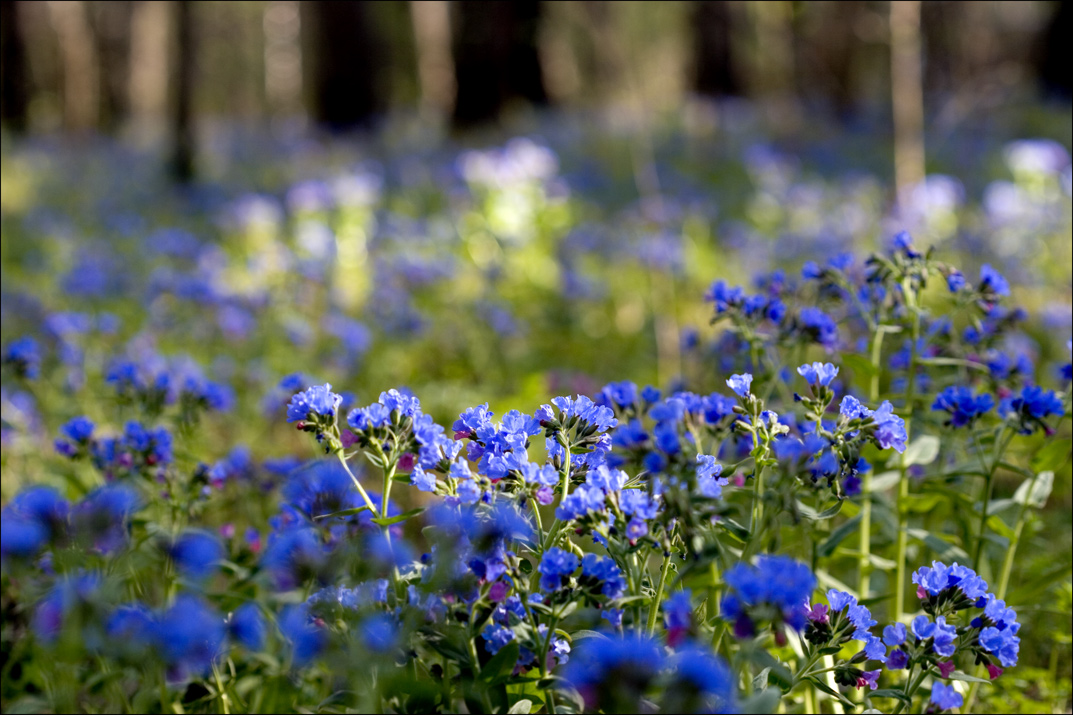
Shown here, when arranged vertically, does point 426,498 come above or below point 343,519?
below

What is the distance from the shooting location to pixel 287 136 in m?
13.4

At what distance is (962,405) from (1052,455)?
31 cm

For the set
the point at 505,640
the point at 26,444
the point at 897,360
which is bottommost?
the point at 26,444

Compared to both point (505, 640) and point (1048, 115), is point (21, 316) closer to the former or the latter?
point (505, 640)

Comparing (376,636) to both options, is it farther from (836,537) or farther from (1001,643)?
(836,537)

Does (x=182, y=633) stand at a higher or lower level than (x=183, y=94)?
lower

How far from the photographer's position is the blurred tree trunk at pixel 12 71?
1541 cm

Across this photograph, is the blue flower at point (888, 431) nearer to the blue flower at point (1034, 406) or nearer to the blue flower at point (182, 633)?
the blue flower at point (1034, 406)

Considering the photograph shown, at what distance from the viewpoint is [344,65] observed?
43.9 feet

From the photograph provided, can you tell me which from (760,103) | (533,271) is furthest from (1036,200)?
(760,103)

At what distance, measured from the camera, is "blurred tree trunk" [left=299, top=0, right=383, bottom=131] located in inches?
506

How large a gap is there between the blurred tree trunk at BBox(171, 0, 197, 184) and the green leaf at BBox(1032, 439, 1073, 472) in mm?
7423

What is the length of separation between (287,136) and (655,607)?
520 inches

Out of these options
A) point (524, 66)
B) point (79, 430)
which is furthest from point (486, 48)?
point (79, 430)
